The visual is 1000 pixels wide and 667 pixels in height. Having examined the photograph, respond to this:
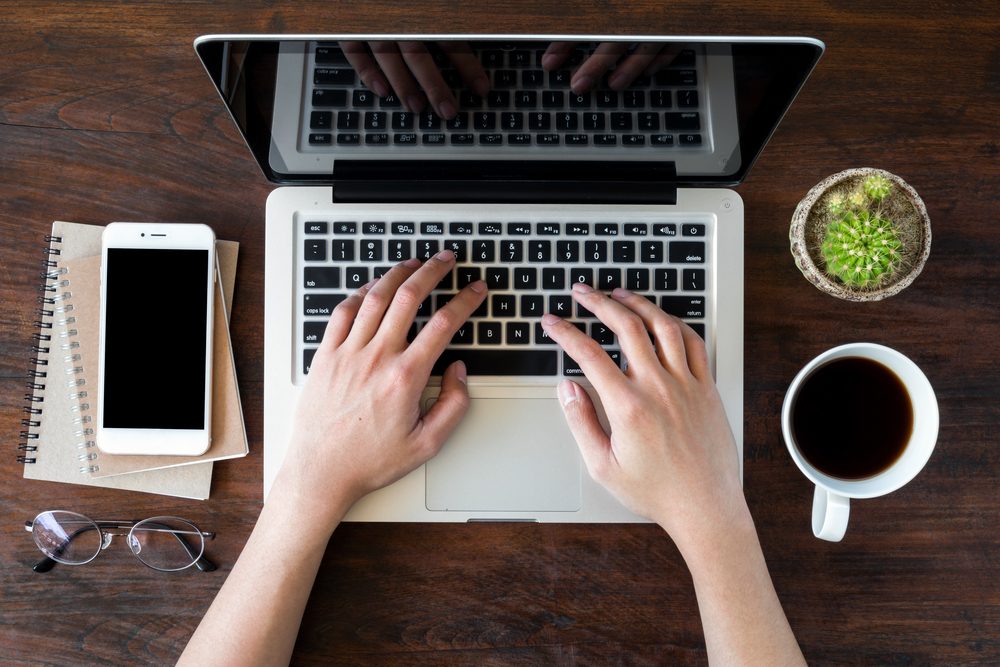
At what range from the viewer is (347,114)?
667 millimetres

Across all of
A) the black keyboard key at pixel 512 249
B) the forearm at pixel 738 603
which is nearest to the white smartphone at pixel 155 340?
the black keyboard key at pixel 512 249

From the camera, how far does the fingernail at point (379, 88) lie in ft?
2.06

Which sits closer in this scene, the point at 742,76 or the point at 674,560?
the point at 742,76

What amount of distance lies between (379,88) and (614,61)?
223 mm

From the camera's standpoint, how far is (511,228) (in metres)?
0.72

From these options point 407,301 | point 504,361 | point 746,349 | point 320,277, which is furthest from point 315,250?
point 746,349

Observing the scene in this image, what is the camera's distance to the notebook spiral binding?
76 cm

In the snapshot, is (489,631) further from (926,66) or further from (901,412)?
(926,66)

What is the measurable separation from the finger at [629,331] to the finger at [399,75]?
0.26m

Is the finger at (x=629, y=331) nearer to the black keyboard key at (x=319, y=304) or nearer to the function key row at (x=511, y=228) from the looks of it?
the function key row at (x=511, y=228)

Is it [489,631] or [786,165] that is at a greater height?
[786,165]

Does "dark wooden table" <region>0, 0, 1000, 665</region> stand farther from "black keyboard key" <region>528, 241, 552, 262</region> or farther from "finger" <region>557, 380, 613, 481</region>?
"black keyboard key" <region>528, 241, 552, 262</region>

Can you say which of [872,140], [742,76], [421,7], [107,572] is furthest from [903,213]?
[107,572]

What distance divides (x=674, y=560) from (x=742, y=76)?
515 millimetres
